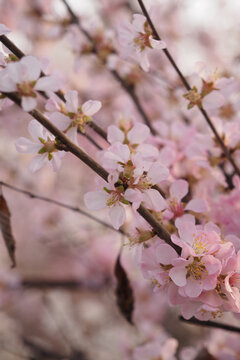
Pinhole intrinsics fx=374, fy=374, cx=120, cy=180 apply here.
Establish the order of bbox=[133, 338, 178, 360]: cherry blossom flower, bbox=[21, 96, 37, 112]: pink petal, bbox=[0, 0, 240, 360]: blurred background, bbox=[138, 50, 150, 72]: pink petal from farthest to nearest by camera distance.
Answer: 1. bbox=[0, 0, 240, 360]: blurred background
2. bbox=[133, 338, 178, 360]: cherry blossom flower
3. bbox=[138, 50, 150, 72]: pink petal
4. bbox=[21, 96, 37, 112]: pink petal

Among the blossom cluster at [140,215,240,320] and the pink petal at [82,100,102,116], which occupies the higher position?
the pink petal at [82,100,102,116]

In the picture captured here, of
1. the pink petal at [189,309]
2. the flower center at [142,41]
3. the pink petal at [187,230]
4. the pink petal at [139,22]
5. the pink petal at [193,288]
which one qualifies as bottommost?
the pink petal at [189,309]

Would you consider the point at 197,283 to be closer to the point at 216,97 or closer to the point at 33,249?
the point at 216,97

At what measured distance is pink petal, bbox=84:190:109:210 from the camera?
0.52m

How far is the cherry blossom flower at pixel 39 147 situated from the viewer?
515 mm

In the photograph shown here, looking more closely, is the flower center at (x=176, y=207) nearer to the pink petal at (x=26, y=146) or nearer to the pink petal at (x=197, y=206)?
the pink petal at (x=197, y=206)

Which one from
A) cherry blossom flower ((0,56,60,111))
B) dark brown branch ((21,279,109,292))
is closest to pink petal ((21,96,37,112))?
cherry blossom flower ((0,56,60,111))

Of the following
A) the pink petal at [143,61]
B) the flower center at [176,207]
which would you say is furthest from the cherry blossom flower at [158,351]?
the pink petal at [143,61]

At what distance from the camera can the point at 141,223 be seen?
583 mm

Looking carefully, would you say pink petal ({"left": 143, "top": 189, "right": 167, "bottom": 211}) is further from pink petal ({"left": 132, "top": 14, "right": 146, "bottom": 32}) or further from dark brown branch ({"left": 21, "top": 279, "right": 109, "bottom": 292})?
dark brown branch ({"left": 21, "top": 279, "right": 109, "bottom": 292})

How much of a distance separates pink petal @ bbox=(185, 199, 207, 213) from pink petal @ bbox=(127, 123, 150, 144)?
5.3 inches

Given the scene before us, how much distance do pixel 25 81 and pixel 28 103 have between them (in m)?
0.04

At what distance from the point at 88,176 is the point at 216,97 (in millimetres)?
1745

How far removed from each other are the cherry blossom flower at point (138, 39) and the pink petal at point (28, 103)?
0.26 meters
